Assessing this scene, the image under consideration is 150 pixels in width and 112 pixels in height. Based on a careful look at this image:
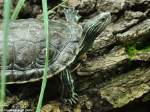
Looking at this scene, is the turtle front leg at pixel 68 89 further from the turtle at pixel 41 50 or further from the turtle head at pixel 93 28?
the turtle head at pixel 93 28

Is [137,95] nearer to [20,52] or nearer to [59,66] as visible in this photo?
[59,66]

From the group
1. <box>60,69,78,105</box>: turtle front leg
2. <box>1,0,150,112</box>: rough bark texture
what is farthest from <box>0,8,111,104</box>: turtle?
<box>1,0,150,112</box>: rough bark texture

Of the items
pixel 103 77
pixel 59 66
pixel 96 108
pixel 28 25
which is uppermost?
pixel 28 25

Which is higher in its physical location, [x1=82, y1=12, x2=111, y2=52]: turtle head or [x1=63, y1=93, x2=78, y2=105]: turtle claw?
[x1=82, y1=12, x2=111, y2=52]: turtle head

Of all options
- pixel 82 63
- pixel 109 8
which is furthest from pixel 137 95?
pixel 109 8

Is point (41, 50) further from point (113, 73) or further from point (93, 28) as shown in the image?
point (113, 73)

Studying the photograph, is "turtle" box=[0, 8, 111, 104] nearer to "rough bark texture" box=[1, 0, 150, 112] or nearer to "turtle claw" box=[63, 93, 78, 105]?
"turtle claw" box=[63, 93, 78, 105]

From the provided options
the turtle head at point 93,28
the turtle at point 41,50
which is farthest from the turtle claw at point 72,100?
the turtle head at point 93,28

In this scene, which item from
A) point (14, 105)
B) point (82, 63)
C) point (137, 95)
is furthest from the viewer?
point (82, 63)
